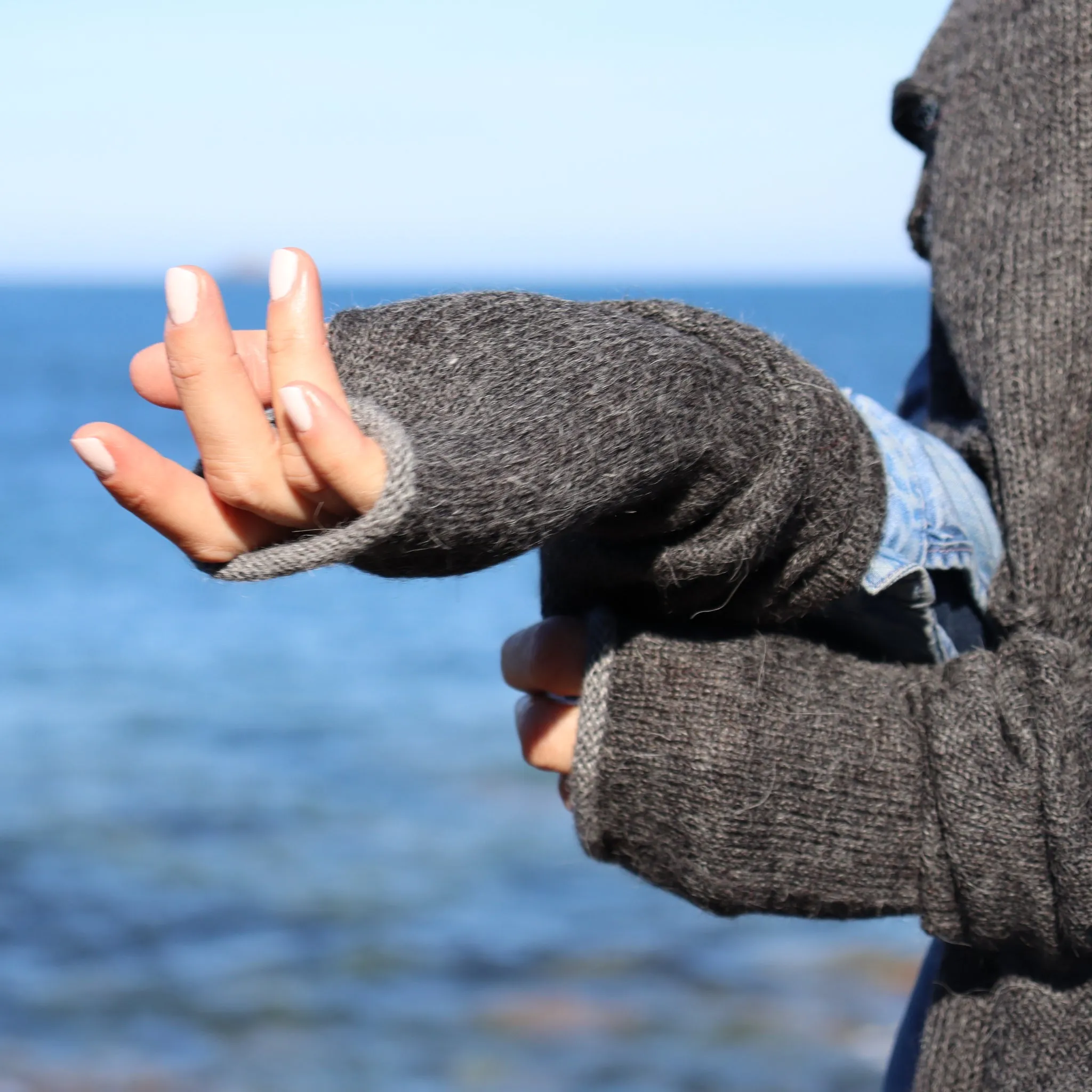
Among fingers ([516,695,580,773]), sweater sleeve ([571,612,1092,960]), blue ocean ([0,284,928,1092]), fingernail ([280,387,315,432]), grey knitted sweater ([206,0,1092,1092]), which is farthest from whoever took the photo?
blue ocean ([0,284,928,1092])

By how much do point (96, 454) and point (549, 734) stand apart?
50 centimetres

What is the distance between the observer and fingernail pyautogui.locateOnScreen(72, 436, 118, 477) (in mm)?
720

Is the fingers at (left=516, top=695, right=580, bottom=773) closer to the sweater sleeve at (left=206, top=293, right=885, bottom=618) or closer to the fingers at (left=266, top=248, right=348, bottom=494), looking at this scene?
the sweater sleeve at (left=206, top=293, right=885, bottom=618)

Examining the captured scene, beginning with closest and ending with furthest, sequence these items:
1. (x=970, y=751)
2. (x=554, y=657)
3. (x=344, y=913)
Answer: (x=970, y=751)
(x=554, y=657)
(x=344, y=913)

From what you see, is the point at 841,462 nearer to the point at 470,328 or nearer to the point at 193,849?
the point at 470,328

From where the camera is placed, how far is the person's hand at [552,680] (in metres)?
1.06

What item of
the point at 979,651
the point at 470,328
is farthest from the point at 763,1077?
the point at 470,328

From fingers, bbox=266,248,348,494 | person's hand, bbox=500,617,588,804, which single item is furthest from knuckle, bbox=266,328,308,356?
person's hand, bbox=500,617,588,804

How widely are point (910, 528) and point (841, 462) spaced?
0.11 metres

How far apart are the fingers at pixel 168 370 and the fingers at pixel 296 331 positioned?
0.04 m

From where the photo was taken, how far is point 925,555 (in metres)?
→ 0.99

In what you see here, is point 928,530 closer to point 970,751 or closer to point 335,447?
point 970,751

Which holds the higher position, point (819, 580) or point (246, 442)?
point (246, 442)

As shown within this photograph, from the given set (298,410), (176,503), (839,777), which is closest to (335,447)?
(298,410)
